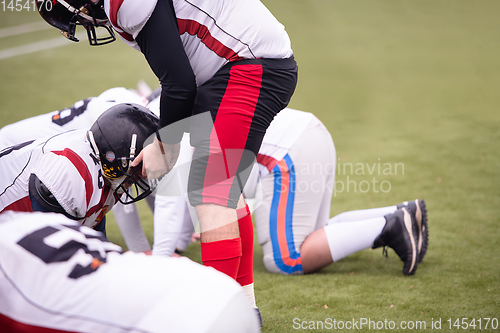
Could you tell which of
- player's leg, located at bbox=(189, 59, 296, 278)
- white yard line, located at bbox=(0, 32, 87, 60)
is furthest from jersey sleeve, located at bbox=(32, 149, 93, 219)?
white yard line, located at bbox=(0, 32, 87, 60)

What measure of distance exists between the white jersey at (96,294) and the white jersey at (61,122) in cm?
165

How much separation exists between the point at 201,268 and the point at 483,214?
2916 millimetres

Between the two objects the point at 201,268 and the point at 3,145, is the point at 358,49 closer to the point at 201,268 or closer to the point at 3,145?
the point at 3,145

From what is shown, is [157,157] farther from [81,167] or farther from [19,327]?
[19,327]

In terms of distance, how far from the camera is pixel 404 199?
11.9 ft

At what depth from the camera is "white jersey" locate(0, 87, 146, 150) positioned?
2.48m


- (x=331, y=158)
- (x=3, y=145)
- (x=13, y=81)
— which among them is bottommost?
(x=13, y=81)

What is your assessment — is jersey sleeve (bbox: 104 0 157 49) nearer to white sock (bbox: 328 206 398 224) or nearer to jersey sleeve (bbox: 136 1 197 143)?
jersey sleeve (bbox: 136 1 197 143)

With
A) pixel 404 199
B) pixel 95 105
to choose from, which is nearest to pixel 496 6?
pixel 404 199

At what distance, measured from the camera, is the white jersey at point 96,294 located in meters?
0.87

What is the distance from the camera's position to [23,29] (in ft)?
28.0

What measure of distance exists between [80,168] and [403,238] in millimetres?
1659

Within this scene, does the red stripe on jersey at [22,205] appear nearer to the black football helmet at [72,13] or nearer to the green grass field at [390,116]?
the black football helmet at [72,13]

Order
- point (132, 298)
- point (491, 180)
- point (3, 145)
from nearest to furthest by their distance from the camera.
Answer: point (132, 298), point (3, 145), point (491, 180)
